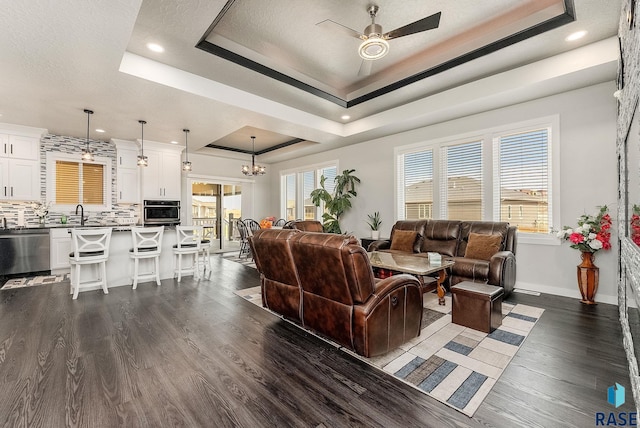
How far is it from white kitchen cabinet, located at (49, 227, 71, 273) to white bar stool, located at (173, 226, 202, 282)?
239 cm

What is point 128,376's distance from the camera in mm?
2029

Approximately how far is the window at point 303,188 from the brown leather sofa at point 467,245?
3031 mm

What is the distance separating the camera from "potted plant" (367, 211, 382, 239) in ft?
20.1

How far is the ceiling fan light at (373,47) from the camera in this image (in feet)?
8.98

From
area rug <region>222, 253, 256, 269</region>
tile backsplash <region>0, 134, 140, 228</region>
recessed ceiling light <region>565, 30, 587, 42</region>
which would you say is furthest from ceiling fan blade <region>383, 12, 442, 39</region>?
tile backsplash <region>0, 134, 140, 228</region>

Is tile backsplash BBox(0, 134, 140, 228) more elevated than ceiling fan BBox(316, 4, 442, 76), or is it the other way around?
ceiling fan BBox(316, 4, 442, 76)

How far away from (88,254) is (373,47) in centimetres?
493

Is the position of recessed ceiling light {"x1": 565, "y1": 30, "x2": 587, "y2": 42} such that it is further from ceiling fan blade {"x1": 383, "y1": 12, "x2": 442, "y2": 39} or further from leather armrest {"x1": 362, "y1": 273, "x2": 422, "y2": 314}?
leather armrest {"x1": 362, "y1": 273, "x2": 422, "y2": 314}

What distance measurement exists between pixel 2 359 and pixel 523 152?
6.63m

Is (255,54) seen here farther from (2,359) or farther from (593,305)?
(593,305)

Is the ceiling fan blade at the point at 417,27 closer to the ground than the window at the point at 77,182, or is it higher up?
higher up

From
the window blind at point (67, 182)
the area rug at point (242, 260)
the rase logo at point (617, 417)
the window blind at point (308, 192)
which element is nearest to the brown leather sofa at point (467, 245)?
the rase logo at point (617, 417)

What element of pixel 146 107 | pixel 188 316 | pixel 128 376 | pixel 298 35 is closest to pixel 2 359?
pixel 128 376

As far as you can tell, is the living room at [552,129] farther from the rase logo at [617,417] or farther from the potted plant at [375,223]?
the potted plant at [375,223]
